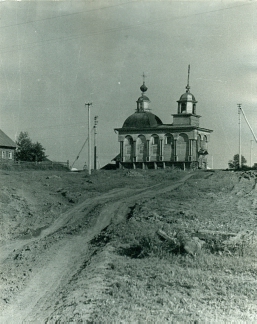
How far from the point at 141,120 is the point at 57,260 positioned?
42.9 m

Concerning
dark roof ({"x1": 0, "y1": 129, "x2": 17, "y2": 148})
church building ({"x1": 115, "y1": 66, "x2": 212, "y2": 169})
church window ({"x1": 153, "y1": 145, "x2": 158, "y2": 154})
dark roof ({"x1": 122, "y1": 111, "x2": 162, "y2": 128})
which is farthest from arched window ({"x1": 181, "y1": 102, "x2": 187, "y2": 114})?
dark roof ({"x1": 0, "y1": 129, "x2": 17, "y2": 148})

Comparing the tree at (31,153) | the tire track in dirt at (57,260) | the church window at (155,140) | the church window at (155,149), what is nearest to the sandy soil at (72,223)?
the tire track in dirt at (57,260)

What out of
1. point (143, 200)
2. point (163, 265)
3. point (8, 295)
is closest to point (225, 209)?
point (143, 200)

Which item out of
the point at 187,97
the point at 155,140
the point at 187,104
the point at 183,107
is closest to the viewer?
the point at 187,104

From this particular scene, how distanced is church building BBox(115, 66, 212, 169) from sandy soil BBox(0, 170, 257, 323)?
14.8 meters

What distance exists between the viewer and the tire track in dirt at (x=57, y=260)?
9625 mm

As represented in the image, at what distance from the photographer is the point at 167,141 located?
2037 inches

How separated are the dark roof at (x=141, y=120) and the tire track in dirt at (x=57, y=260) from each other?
100 feet

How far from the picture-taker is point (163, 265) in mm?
11789

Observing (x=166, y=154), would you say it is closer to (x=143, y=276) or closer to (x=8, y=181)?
(x=8, y=181)

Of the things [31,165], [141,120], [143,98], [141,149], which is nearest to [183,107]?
[141,120]

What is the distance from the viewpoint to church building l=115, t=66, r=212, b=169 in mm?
50344

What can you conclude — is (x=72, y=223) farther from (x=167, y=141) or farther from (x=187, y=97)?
(x=187, y=97)

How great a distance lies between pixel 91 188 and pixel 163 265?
1702 cm
